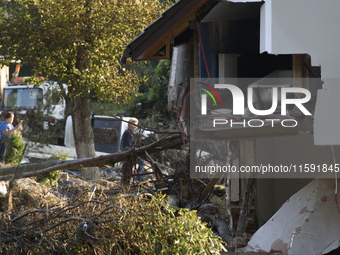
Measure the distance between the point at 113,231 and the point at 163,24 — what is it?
2.96 m

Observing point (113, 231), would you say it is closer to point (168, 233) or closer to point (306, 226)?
point (168, 233)

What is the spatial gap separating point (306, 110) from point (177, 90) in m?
2.04

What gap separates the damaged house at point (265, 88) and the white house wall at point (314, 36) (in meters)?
0.01

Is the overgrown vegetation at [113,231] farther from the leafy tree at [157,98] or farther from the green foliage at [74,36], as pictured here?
the leafy tree at [157,98]

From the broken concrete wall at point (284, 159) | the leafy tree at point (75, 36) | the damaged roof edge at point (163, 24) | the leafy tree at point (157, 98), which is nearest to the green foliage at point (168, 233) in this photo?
the damaged roof edge at point (163, 24)

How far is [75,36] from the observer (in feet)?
37.8

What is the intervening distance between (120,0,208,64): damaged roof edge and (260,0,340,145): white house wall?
3.71ft

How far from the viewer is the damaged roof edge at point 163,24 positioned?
584cm

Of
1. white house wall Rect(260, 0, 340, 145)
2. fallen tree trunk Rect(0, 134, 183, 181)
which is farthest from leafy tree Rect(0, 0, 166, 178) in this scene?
white house wall Rect(260, 0, 340, 145)

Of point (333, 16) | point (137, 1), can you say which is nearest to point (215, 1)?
point (333, 16)

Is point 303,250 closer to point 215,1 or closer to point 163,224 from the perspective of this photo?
point 163,224

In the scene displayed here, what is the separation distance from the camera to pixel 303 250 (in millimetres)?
5949

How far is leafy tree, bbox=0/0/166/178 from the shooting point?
1162 centimetres

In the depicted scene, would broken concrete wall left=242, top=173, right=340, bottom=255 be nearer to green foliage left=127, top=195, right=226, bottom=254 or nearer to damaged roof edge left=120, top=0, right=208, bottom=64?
green foliage left=127, top=195, right=226, bottom=254
